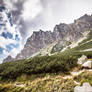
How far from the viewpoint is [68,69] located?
21.4 metres

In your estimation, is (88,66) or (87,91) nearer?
(87,91)

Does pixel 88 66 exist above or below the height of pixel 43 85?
above

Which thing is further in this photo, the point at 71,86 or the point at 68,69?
the point at 68,69

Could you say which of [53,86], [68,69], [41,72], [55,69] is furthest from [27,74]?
[53,86]

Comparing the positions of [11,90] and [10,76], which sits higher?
[10,76]

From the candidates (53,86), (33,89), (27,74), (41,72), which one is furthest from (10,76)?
(53,86)

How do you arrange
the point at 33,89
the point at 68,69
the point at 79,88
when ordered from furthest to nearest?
the point at 68,69 → the point at 33,89 → the point at 79,88

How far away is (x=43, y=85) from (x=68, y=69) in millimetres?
14045

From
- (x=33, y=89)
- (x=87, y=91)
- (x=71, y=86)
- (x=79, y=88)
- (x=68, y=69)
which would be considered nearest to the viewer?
(x=87, y=91)

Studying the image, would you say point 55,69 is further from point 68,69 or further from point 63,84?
point 63,84

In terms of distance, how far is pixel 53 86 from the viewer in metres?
8.60

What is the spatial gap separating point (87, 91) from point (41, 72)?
15.9m

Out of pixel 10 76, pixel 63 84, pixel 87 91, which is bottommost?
pixel 87 91

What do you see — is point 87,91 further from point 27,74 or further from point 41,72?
point 27,74
